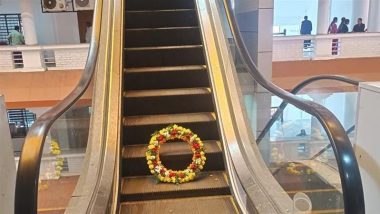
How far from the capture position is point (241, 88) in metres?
3.04

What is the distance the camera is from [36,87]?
709 cm

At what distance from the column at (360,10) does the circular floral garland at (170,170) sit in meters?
12.1

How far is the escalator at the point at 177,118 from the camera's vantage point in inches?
83.4

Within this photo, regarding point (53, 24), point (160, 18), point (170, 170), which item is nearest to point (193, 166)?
point (170, 170)

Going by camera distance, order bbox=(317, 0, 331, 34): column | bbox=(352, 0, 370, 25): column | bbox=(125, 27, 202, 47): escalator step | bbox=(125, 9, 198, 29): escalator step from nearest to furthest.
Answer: bbox=(125, 27, 202, 47): escalator step, bbox=(125, 9, 198, 29): escalator step, bbox=(317, 0, 331, 34): column, bbox=(352, 0, 370, 25): column

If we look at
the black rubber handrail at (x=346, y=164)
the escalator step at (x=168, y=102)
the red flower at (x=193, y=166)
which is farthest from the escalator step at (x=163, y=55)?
the black rubber handrail at (x=346, y=164)

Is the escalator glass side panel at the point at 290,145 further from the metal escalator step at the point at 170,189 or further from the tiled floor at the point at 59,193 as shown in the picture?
the tiled floor at the point at 59,193

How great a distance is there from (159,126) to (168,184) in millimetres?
545

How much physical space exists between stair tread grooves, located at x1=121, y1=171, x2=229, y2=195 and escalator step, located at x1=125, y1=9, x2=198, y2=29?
195cm

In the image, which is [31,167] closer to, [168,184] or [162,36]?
[168,184]

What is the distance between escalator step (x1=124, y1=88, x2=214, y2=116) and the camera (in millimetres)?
3223

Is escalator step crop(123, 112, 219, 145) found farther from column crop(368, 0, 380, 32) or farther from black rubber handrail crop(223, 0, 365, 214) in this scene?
column crop(368, 0, 380, 32)

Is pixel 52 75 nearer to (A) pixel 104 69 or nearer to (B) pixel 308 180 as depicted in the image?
(A) pixel 104 69

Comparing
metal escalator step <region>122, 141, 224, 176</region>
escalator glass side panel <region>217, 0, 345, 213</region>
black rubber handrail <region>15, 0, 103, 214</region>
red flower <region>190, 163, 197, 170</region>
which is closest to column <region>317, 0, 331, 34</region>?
escalator glass side panel <region>217, 0, 345, 213</region>
